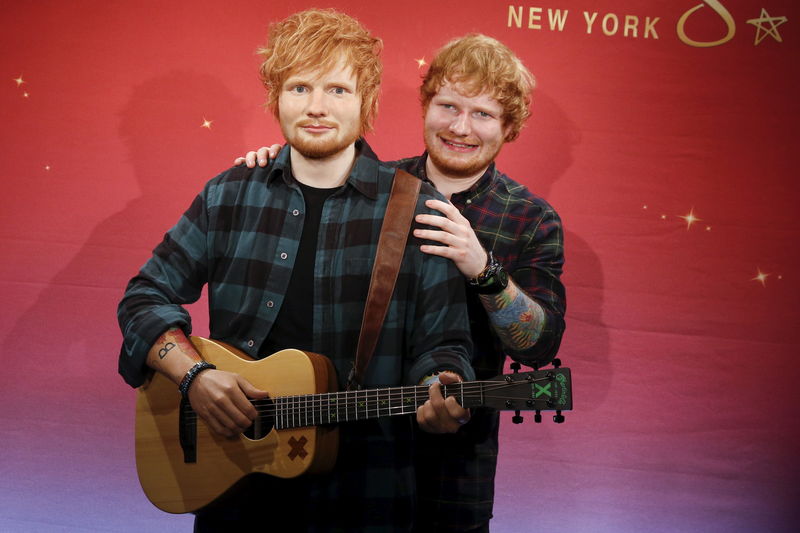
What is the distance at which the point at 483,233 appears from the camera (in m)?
2.62

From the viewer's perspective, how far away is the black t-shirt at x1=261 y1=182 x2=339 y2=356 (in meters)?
2.21

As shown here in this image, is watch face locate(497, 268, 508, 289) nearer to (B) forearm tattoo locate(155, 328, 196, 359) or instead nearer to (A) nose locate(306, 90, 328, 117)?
(A) nose locate(306, 90, 328, 117)

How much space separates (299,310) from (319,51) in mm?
696

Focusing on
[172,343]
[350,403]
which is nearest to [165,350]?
[172,343]

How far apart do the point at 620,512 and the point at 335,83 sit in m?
2.07

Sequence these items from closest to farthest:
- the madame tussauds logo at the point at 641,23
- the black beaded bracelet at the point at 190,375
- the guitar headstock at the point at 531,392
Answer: the guitar headstock at the point at 531,392, the black beaded bracelet at the point at 190,375, the madame tussauds logo at the point at 641,23

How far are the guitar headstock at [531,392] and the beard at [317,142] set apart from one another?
2.48 feet

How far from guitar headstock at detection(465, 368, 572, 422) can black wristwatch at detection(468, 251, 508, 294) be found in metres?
0.42

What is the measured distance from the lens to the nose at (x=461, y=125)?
263cm

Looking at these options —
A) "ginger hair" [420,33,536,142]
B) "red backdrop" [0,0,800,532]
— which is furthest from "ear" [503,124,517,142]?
"red backdrop" [0,0,800,532]

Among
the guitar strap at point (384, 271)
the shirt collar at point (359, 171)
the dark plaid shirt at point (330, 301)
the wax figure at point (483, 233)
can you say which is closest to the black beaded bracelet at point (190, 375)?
the dark plaid shirt at point (330, 301)

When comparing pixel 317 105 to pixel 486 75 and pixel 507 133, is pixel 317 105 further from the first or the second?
pixel 507 133

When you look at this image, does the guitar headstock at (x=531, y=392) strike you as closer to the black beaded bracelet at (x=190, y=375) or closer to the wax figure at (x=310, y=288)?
the wax figure at (x=310, y=288)

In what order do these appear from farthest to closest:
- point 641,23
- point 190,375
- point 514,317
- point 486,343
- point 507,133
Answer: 1. point 641,23
2. point 507,133
3. point 486,343
4. point 514,317
5. point 190,375
